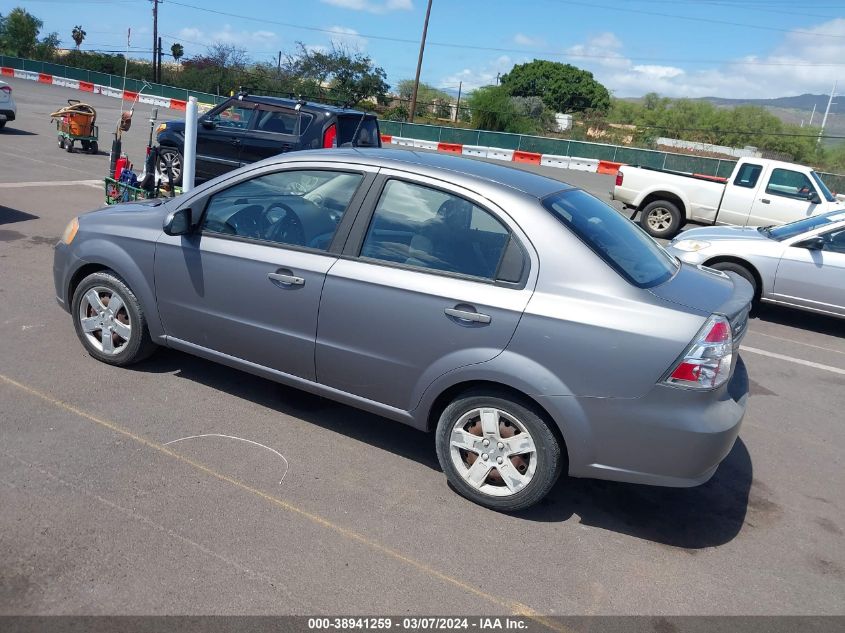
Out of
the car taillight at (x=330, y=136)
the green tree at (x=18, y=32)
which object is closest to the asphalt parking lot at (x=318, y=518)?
the car taillight at (x=330, y=136)

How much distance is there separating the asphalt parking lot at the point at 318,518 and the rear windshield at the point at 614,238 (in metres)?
1.32

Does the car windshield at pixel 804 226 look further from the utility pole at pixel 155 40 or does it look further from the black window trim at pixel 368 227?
the utility pole at pixel 155 40

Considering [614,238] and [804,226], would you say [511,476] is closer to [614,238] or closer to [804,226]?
[614,238]

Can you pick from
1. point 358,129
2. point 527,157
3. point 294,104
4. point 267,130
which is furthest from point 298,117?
point 527,157

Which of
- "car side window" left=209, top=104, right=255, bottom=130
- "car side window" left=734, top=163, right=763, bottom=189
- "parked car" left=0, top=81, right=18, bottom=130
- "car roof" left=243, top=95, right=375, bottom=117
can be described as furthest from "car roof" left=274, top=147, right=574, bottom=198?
"parked car" left=0, top=81, right=18, bottom=130

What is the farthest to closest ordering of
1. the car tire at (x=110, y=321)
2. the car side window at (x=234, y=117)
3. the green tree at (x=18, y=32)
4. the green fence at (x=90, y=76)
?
the green tree at (x=18, y=32), the green fence at (x=90, y=76), the car side window at (x=234, y=117), the car tire at (x=110, y=321)

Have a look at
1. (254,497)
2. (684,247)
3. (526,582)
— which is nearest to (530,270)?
(526,582)

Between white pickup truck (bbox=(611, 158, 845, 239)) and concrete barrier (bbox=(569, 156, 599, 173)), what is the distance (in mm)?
16808

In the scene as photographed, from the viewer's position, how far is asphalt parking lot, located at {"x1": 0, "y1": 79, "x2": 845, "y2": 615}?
124 inches

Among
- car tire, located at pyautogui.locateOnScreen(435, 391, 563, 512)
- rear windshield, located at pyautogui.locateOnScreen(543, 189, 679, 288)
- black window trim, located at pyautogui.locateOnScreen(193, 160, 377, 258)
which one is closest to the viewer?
car tire, located at pyautogui.locateOnScreen(435, 391, 563, 512)

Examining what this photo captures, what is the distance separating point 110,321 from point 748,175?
12.8 m

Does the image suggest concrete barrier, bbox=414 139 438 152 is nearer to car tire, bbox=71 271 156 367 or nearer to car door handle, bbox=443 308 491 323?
car tire, bbox=71 271 156 367

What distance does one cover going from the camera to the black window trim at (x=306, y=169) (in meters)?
4.20

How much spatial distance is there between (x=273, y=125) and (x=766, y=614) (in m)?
10.1
